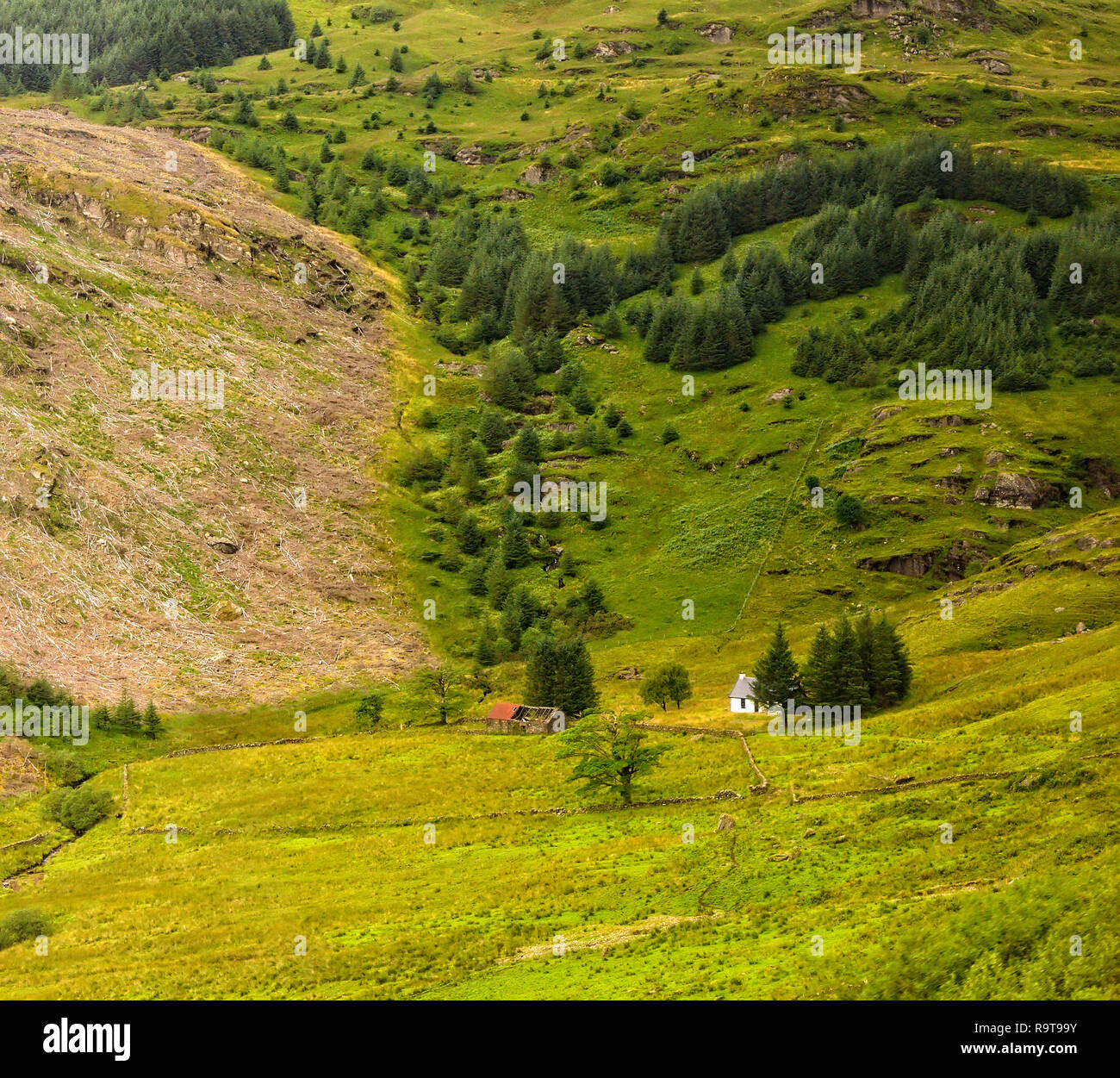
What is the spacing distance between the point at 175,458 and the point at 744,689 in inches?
3466

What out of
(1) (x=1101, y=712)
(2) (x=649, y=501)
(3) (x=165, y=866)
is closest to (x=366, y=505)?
(2) (x=649, y=501)

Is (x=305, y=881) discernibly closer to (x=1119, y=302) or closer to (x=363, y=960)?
(x=363, y=960)

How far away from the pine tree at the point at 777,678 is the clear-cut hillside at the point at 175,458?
46.4m

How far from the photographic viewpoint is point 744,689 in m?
97.9

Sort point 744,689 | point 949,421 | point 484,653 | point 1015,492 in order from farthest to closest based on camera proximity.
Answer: point 949,421 < point 1015,492 < point 484,653 < point 744,689

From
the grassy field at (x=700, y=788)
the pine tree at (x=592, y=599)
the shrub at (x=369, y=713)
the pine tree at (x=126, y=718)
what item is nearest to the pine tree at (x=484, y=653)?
the grassy field at (x=700, y=788)

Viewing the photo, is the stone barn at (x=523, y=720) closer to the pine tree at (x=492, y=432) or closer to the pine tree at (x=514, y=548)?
the pine tree at (x=514, y=548)

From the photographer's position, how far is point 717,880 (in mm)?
50188

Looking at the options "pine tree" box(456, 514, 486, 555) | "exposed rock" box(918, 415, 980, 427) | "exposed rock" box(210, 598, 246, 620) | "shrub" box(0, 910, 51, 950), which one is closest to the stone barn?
"exposed rock" box(210, 598, 246, 620)

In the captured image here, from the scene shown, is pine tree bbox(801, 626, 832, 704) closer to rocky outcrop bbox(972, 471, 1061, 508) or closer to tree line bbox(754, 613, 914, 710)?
tree line bbox(754, 613, 914, 710)

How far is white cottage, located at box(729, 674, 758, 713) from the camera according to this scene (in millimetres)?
97500

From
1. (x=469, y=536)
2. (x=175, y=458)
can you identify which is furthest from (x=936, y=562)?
(x=175, y=458)

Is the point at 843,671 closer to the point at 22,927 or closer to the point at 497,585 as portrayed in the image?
the point at 497,585

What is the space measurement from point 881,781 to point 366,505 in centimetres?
10484
